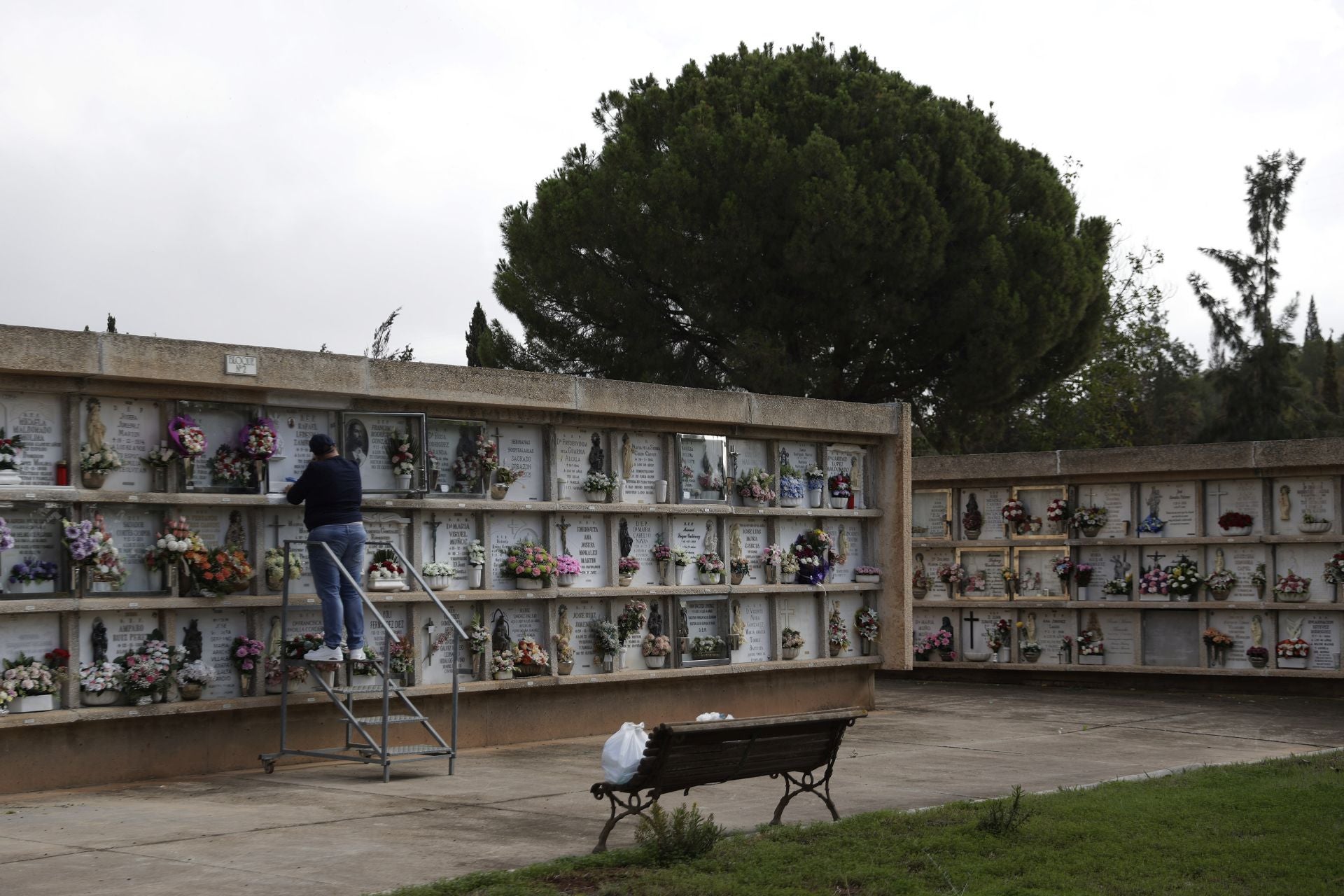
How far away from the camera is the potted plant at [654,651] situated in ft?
39.2

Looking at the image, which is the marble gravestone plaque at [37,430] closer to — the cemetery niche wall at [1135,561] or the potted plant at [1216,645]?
the cemetery niche wall at [1135,561]

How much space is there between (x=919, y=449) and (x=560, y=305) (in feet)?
28.3

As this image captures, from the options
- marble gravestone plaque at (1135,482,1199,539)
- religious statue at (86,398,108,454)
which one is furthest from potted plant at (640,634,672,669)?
marble gravestone plaque at (1135,482,1199,539)

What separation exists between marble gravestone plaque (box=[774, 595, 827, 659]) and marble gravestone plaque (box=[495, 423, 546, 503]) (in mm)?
2822

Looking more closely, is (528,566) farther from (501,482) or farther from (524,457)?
(524,457)

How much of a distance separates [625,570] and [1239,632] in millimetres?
7321

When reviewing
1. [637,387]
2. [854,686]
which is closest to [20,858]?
[637,387]

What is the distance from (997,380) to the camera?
74.6 feet

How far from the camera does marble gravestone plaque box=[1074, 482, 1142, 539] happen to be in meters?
16.3

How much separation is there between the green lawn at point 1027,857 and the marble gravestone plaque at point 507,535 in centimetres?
387

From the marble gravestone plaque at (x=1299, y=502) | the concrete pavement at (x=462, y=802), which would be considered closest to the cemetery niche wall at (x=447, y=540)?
the concrete pavement at (x=462, y=802)

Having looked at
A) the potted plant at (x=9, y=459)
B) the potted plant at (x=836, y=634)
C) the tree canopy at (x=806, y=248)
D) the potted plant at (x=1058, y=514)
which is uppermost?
the tree canopy at (x=806, y=248)

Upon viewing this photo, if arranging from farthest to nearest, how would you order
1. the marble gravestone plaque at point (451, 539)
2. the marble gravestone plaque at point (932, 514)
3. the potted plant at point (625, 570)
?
the marble gravestone plaque at point (932, 514) → the potted plant at point (625, 570) → the marble gravestone plaque at point (451, 539)

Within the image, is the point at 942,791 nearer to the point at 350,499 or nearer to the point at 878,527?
the point at 350,499
